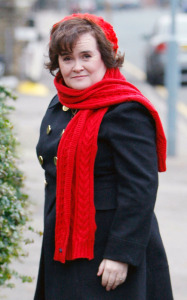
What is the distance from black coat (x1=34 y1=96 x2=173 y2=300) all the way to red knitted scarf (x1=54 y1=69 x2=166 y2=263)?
0.11 feet

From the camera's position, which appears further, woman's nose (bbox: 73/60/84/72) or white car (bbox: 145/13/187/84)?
white car (bbox: 145/13/187/84)

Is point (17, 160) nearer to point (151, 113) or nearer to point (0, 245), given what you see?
point (0, 245)

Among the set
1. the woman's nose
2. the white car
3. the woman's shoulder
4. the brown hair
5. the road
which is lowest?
the woman's shoulder

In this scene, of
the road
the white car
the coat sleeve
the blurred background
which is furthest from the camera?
the road

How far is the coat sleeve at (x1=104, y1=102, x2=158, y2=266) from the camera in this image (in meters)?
2.64

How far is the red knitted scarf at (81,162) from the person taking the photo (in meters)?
2.67

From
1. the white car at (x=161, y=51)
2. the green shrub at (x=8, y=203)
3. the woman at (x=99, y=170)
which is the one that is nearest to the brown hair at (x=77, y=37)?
the woman at (x=99, y=170)

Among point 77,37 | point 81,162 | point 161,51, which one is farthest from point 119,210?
point 161,51

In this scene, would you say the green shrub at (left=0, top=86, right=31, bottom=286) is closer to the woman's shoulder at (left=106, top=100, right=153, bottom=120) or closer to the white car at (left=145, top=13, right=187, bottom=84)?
the woman's shoulder at (left=106, top=100, right=153, bottom=120)

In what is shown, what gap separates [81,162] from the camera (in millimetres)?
2676

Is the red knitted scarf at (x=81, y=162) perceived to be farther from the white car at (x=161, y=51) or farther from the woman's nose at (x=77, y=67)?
the white car at (x=161, y=51)

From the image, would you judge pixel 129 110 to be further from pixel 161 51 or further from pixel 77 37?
pixel 161 51

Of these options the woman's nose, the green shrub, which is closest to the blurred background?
the green shrub

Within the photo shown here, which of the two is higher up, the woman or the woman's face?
the woman's face
